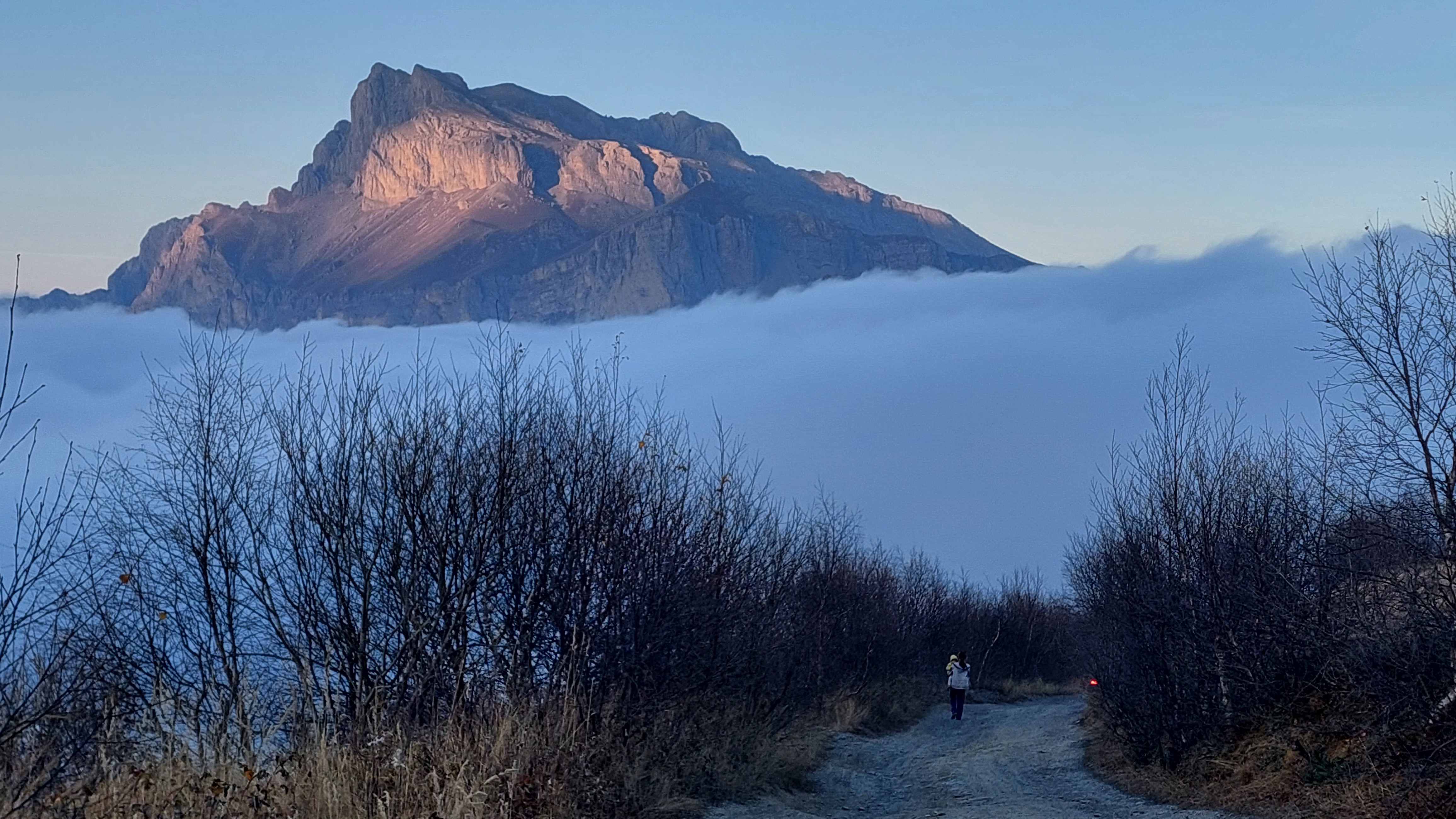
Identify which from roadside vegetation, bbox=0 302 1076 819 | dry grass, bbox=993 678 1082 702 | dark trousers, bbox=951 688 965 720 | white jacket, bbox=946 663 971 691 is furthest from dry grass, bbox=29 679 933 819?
dry grass, bbox=993 678 1082 702

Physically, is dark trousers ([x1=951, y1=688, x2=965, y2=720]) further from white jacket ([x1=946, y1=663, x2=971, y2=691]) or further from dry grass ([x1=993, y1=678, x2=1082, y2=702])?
dry grass ([x1=993, y1=678, x2=1082, y2=702])

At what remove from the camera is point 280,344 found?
30906 mm

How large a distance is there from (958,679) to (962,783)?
16393mm

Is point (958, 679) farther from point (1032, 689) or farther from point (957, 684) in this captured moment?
point (1032, 689)

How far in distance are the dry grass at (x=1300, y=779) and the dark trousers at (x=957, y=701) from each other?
16.8m

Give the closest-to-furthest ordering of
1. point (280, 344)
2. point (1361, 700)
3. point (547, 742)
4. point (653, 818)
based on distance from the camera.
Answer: point (547, 742) < point (653, 818) < point (1361, 700) < point (280, 344)

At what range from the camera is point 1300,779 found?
15.8 m

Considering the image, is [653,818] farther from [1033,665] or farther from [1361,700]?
[1033,665]

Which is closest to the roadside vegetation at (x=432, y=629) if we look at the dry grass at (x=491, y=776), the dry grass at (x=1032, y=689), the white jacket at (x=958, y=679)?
the dry grass at (x=491, y=776)

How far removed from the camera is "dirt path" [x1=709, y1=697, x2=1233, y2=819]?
17109 millimetres

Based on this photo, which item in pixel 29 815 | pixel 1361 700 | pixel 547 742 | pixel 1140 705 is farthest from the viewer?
pixel 1140 705

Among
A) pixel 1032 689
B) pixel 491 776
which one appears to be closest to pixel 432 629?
pixel 491 776

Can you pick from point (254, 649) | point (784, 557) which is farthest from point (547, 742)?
point (784, 557)

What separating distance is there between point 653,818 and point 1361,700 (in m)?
8.87
